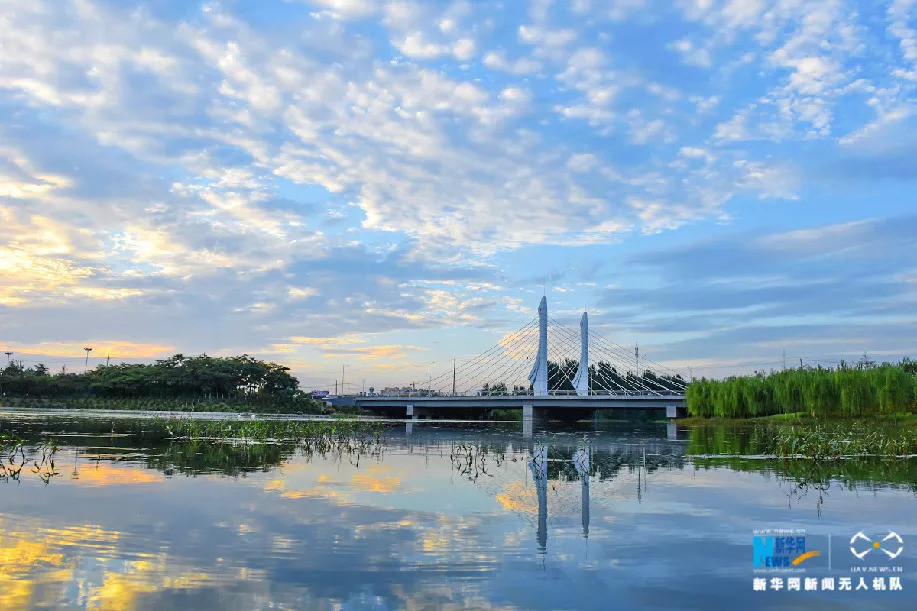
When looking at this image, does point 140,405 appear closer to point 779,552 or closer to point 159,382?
point 159,382

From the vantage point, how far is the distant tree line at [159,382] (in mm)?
91438

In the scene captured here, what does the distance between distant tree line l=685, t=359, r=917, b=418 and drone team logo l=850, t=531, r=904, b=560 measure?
44.4 meters

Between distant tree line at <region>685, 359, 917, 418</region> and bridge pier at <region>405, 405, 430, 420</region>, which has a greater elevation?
distant tree line at <region>685, 359, 917, 418</region>

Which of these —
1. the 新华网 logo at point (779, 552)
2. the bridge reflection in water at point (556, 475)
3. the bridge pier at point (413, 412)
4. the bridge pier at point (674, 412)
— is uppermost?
the 新华网 logo at point (779, 552)

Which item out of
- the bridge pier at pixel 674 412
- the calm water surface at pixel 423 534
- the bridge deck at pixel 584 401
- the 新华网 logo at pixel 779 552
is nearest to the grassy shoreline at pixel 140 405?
the bridge deck at pixel 584 401

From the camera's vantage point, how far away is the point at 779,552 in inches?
362

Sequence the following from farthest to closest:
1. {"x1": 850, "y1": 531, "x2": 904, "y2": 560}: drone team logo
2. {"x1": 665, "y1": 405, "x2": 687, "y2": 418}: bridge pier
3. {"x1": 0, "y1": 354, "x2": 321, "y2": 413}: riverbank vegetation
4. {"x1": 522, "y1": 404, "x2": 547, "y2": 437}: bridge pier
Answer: {"x1": 0, "y1": 354, "x2": 321, "y2": 413}: riverbank vegetation → {"x1": 665, "y1": 405, "x2": 687, "y2": 418}: bridge pier → {"x1": 522, "y1": 404, "x2": 547, "y2": 437}: bridge pier → {"x1": 850, "y1": 531, "x2": 904, "y2": 560}: drone team logo

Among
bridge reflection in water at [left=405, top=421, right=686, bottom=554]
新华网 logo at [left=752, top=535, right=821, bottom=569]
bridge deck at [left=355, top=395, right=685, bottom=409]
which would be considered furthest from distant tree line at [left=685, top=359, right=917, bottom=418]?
新华网 logo at [left=752, top=535, right=821, bottom=569]

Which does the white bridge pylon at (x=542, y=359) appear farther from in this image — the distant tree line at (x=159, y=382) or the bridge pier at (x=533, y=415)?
the distant tree line at (x=159, y=382)

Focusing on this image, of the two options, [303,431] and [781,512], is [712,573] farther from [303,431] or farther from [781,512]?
[303,431]

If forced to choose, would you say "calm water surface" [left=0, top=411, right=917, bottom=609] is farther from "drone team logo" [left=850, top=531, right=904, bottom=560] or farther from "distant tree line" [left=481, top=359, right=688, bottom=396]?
"distant tree line" [left=481, top=359, right=688, bottom=396]

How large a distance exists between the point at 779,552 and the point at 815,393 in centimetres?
4846

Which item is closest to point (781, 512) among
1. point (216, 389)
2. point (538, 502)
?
point (538, 502)

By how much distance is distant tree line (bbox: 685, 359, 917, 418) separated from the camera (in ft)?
159
